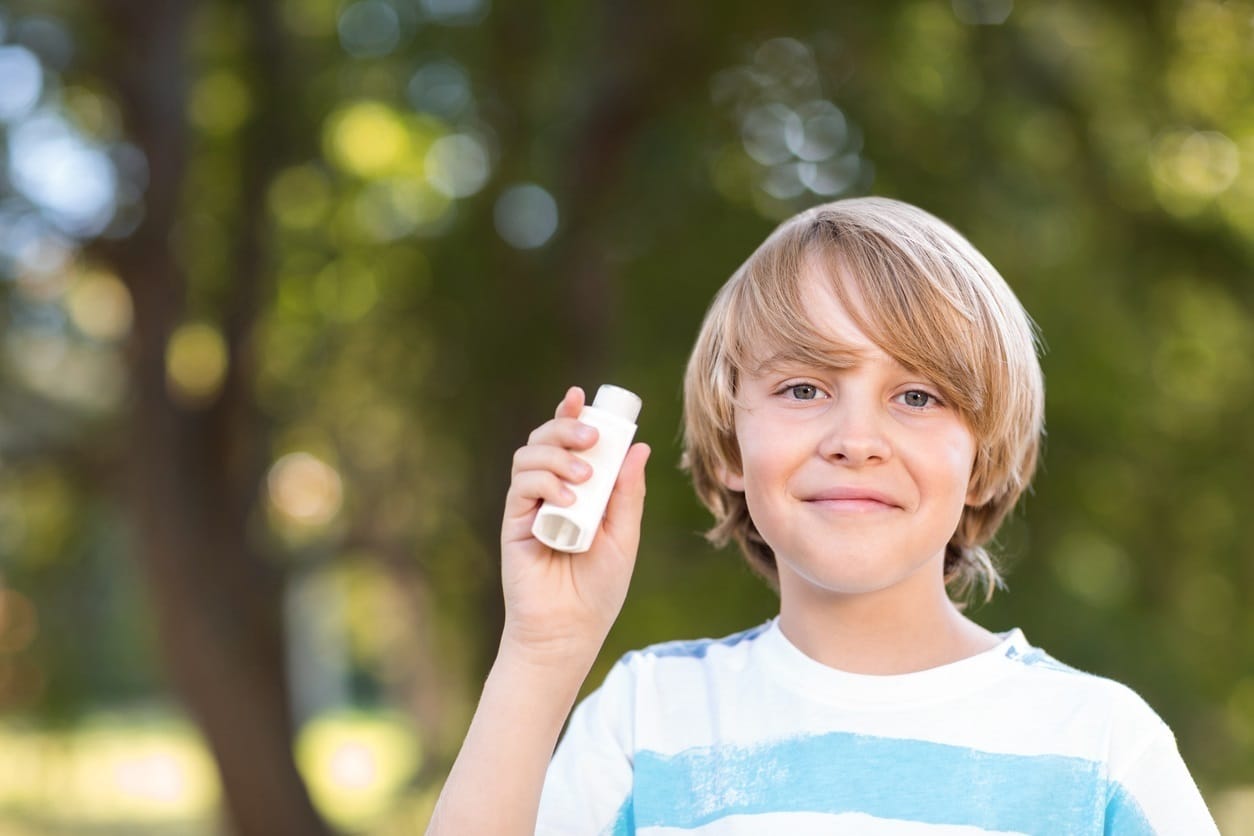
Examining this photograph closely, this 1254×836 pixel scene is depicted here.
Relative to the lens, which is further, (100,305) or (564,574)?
(100,305)

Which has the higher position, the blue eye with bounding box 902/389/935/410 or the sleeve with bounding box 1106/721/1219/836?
the blue eye with bounding box 902/389/935/410

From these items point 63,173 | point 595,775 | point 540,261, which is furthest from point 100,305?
point 595,775

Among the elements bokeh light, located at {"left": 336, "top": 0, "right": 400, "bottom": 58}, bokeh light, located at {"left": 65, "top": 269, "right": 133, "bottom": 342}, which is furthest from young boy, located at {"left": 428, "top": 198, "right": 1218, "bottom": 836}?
bokeh light, located at {"left": 336, "top": 0, "right": 400, "bottom": 58}

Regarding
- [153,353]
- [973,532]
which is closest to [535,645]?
[973,532]

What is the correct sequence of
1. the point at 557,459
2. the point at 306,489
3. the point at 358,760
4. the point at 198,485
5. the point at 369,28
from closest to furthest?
1. the point at 557,459
2. the point at 198,485
3. the point at 369,28
4. the point at 306,489
5. the point at 358,760

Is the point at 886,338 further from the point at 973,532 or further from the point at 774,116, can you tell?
the point at 774,116

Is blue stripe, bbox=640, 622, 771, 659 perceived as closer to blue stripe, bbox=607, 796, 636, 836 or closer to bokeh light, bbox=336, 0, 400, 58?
blue stripe, bbox=607, 796, 636, 836

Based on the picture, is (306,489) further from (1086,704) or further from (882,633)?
(1086,704)

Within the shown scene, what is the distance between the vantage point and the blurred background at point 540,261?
6348 millimetres

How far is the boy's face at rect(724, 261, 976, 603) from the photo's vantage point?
1.56 metres

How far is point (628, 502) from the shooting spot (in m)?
1.54

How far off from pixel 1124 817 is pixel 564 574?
668 millimetres

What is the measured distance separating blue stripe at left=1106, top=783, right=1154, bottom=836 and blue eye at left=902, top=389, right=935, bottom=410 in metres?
0.48

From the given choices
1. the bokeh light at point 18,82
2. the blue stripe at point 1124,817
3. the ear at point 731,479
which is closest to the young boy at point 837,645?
the blue stripe at point 1124,817
